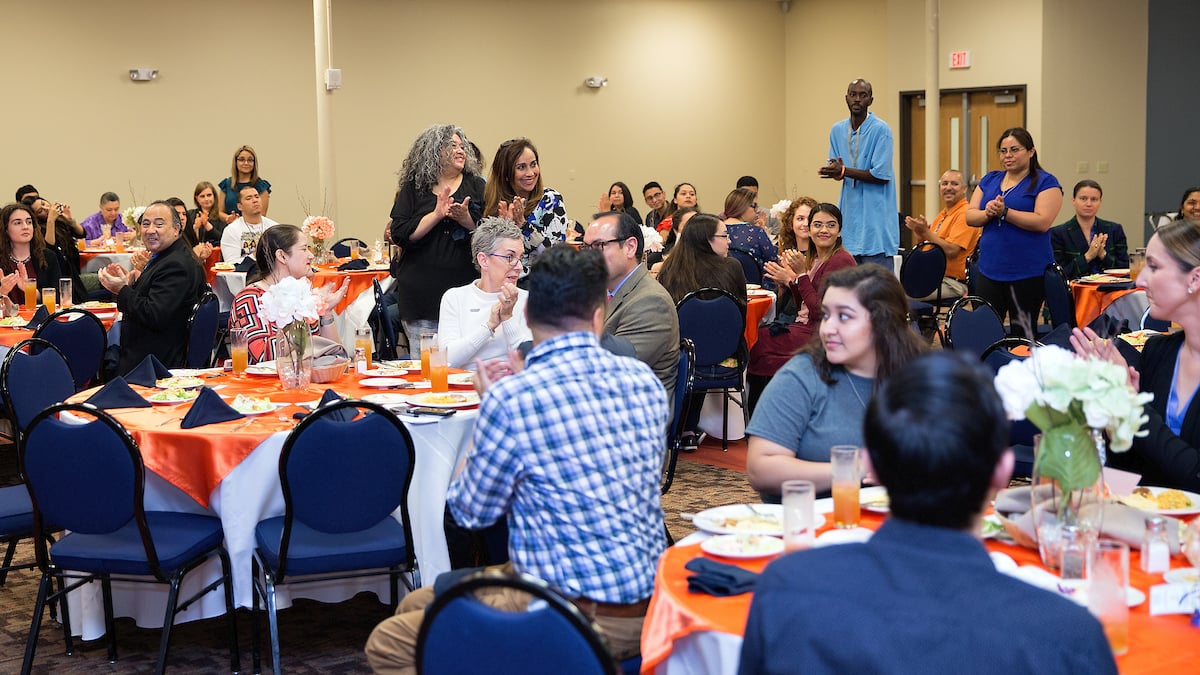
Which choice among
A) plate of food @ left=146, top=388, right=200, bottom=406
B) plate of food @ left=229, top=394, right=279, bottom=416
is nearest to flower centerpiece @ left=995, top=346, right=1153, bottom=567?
plate of food @ left=229, top=394, right=279, bottom=416

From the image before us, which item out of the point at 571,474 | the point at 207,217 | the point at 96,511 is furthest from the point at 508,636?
the point at 207,217

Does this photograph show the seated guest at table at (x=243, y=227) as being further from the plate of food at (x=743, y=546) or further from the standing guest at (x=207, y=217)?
the plate of food at (x=743, y=546)

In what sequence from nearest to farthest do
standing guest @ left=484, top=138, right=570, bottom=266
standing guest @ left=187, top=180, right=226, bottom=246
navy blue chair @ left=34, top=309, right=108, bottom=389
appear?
navy blue chair @ left=34, top=309, right=108, bottom=389 → standing guest @ left=484, top=138, right=570, bottom=266 → standing guest @ left=187, top=180, right=226, bottom=246

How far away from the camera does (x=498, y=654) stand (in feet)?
6.56

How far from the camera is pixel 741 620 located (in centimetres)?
217

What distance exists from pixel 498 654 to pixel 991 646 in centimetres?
83

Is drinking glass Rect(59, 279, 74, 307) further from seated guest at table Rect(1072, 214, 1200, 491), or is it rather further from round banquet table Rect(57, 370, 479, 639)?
seated guest at table Rect(1072, 214, 1200, 491)

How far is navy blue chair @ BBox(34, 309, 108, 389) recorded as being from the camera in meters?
5.84

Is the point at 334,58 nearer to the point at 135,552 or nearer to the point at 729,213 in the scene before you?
the point at 729,213

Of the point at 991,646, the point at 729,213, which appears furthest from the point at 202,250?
the point at 991,646

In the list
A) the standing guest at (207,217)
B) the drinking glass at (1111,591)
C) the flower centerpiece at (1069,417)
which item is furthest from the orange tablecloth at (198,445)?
the standing guest at (207,217)

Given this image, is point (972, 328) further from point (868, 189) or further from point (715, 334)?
point (868, 189)

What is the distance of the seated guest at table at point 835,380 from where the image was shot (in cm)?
309

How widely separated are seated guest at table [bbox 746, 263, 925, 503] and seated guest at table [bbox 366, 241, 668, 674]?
0.50 m
